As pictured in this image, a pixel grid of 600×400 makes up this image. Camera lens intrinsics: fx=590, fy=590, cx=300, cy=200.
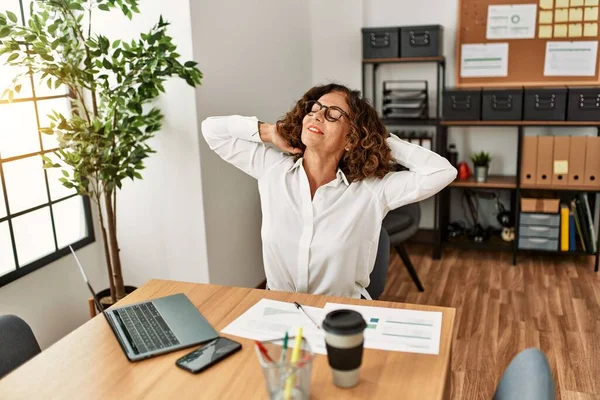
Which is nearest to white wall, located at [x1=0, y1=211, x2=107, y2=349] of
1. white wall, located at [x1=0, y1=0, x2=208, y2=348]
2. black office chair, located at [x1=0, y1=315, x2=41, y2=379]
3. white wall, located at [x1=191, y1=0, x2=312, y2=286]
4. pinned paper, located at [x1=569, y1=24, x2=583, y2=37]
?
white wall, located at [x1=0, y1=0, x2=208, y2=348]

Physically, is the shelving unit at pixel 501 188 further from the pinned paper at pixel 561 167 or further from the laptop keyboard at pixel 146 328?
the laptop keyboard at pixel 146 328

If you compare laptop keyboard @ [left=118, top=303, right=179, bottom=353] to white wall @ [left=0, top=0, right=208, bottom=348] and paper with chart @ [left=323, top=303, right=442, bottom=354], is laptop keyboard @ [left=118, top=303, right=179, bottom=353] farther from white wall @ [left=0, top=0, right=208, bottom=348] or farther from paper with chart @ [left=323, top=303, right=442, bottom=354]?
white wall @ [left=0, top=0, right=208, bottom=348]

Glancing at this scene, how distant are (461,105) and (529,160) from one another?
0.60 metres

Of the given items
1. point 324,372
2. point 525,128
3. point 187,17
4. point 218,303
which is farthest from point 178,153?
point 525,128

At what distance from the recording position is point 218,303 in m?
1.76

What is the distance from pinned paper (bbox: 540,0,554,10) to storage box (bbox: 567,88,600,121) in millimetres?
670

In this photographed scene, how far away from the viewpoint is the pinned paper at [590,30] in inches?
163

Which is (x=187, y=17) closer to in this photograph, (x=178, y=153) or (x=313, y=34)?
(x=178, y=153)

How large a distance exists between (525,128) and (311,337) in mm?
3520

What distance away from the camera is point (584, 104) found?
3.93m

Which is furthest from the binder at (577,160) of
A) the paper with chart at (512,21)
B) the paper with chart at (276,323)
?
the paper with chart at (276,323)

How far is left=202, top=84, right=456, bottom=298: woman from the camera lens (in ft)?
6.57

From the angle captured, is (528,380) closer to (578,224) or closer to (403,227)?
(403,227)

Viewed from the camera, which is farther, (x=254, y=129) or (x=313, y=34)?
(x=313, y=34)
